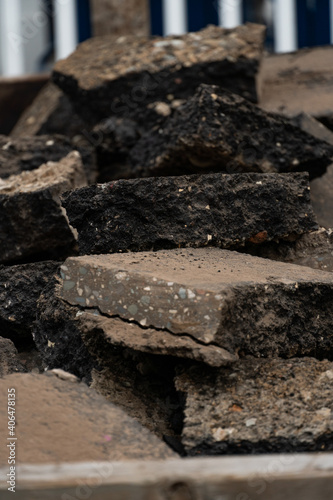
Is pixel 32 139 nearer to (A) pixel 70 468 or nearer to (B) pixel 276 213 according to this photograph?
(B) pixel 276 213

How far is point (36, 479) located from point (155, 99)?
3.24 metres

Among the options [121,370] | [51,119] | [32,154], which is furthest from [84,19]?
[121,370]

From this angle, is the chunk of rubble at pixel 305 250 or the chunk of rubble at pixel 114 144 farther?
the chunk of rubble at pixel 114 144

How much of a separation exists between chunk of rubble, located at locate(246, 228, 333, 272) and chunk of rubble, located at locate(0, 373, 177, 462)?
3.80 feet

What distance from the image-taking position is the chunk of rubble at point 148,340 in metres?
2.09

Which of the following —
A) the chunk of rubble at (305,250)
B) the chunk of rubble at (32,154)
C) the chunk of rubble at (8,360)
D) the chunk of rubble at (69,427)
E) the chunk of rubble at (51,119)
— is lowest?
the chunk of rubble at (8,360)

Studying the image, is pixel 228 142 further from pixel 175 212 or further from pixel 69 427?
pixel 69 427

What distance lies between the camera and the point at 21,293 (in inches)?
117

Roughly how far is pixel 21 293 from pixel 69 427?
3.96 ft

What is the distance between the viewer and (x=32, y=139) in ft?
12.7

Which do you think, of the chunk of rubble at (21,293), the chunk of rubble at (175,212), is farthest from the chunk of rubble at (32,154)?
the chunk of rubble at (175,212)

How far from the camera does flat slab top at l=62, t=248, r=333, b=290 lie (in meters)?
2.28

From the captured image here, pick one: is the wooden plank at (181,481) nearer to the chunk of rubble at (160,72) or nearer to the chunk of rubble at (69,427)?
the chunk of rubble at (69,427)

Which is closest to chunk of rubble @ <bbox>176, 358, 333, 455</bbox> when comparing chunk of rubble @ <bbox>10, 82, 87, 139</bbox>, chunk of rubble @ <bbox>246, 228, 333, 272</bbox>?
chunk of rubble @ <bbox>246, 228, 333, 272</bbox>
